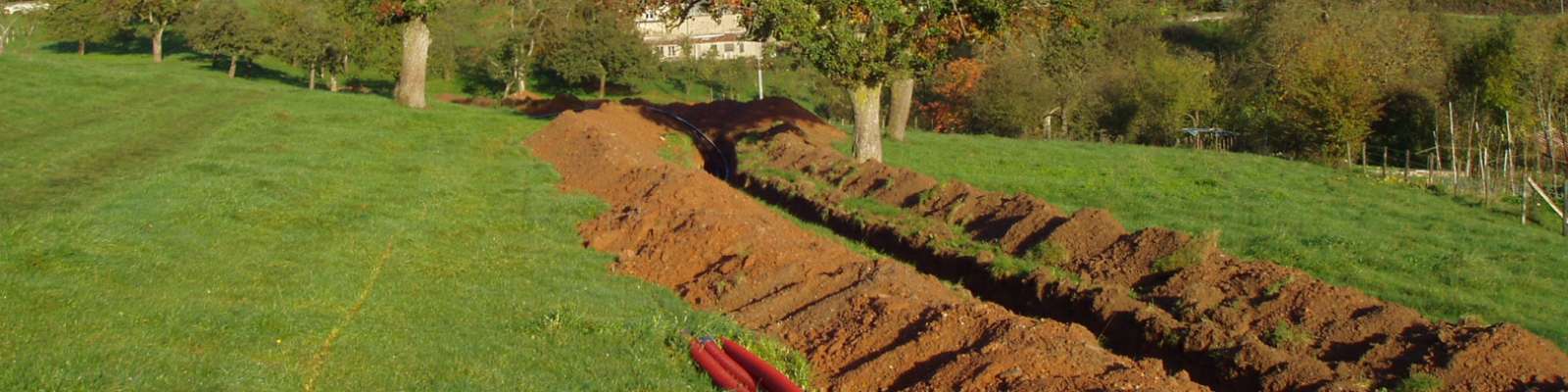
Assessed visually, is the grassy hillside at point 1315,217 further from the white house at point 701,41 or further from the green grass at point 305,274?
the white house at point 701,41

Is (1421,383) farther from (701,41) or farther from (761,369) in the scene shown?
(701,41)

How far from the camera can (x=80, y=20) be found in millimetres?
60125

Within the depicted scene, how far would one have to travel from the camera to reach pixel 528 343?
9562mm

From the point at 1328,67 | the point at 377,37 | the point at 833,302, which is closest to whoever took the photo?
the point at 833,302

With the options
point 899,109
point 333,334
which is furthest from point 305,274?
point 899,109

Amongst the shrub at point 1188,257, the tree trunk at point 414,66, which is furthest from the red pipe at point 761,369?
the tree trunk at point 414,66

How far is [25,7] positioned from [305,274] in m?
74.5

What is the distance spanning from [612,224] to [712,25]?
6416 centimetres

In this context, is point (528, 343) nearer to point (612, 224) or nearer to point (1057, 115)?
point (612, 224)

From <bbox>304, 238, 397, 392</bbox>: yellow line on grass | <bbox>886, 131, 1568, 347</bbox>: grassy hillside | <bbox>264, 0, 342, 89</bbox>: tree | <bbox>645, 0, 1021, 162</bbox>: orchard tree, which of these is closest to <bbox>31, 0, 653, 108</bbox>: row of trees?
<bbox>264, 0, 342, 89</bbox>: tree

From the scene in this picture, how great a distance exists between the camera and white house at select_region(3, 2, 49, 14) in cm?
6850

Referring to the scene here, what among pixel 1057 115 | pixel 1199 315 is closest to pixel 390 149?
pixel 1199 315

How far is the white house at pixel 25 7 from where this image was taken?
225ft

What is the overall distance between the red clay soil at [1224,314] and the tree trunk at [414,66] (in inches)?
649
